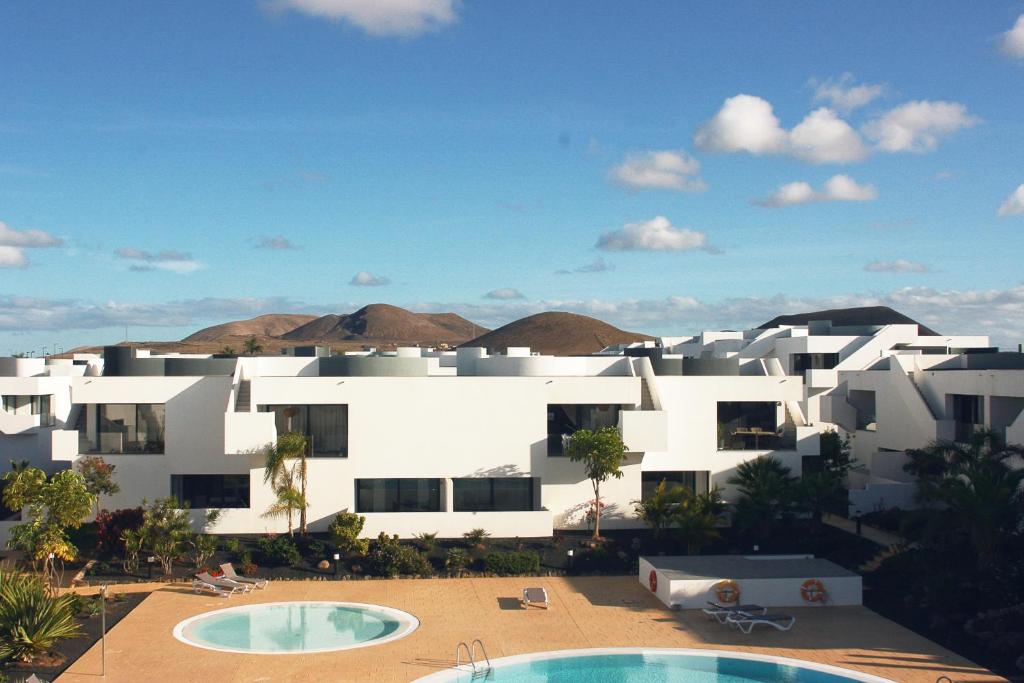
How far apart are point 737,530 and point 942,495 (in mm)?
8543

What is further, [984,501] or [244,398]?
[244,398]

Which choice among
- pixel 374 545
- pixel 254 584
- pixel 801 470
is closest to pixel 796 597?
pixel 801 470

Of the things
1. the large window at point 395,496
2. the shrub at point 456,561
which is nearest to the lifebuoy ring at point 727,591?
the shrub at point 456,561

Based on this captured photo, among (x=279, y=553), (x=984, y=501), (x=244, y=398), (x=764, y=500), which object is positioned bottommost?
(x=279, y=553)

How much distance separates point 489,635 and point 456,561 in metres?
6.34

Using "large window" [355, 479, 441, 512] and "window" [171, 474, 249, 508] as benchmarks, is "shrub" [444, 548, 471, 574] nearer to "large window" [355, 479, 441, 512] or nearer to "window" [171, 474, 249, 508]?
"large window" [355, 479, 441, 512]

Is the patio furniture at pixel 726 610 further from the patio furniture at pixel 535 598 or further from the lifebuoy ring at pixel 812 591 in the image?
the patio furniture at pixel 535 598

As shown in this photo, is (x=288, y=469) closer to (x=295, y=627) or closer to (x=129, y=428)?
(x=129, y=428)

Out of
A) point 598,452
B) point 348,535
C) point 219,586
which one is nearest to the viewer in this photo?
point 219,586

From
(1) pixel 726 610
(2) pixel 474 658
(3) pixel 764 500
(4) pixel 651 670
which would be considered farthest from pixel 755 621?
(3) pixel 764 500

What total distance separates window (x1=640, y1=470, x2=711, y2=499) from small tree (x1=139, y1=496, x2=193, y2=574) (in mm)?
14550

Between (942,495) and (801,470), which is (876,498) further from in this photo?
(942,495)

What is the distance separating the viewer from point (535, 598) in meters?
25.5

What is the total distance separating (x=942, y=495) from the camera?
24484 millimetres
